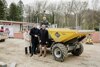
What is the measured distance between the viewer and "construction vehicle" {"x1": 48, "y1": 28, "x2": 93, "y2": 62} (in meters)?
9.56

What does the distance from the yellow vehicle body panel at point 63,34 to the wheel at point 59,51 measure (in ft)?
1.02

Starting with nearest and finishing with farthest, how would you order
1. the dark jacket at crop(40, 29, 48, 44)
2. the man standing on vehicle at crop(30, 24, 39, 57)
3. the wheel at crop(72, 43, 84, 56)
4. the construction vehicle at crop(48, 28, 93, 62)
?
the construction vehicle at crop(48, 28, 93, 62) < the dark jacket at crop(40, 29, 48, 44) < the man standing on vehicle at crop(30, 24, 39, 57) < the wheel at crop(72, 43, 84, 56)

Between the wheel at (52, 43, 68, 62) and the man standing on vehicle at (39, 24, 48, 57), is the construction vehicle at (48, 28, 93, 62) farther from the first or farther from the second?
the man standing on vehicle at (39, 24, 48, 57)

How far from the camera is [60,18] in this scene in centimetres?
4959

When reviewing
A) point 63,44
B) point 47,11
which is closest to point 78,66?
point 63,44

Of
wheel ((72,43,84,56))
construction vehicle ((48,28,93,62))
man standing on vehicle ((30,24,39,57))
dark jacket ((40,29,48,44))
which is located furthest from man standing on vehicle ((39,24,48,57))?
wheel ((72,43,84,56))

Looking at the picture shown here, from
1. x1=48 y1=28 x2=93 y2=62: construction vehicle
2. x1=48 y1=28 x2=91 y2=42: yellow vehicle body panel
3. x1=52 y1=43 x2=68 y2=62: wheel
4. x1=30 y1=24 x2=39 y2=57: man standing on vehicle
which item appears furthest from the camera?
x1=30 y1=24 x2=39 y2=57: man standing on vehicle

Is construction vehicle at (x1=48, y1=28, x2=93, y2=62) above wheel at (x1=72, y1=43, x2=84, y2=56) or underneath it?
above

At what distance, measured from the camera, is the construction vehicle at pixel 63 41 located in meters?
9.56

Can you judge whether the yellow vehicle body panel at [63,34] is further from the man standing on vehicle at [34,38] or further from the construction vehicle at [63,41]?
the man standing on vehicle at [34,38]

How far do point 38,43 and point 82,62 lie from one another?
9.56 feet

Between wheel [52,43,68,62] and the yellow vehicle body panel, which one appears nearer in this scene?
the yellow vehicle body panel

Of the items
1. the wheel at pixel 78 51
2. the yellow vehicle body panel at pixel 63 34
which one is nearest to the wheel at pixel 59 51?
the yellow vehicle body panel at pixel 63 34

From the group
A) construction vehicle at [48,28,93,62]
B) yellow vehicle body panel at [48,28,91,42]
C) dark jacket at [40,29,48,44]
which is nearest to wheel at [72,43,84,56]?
construction vehicle at [48,28,93,62]
